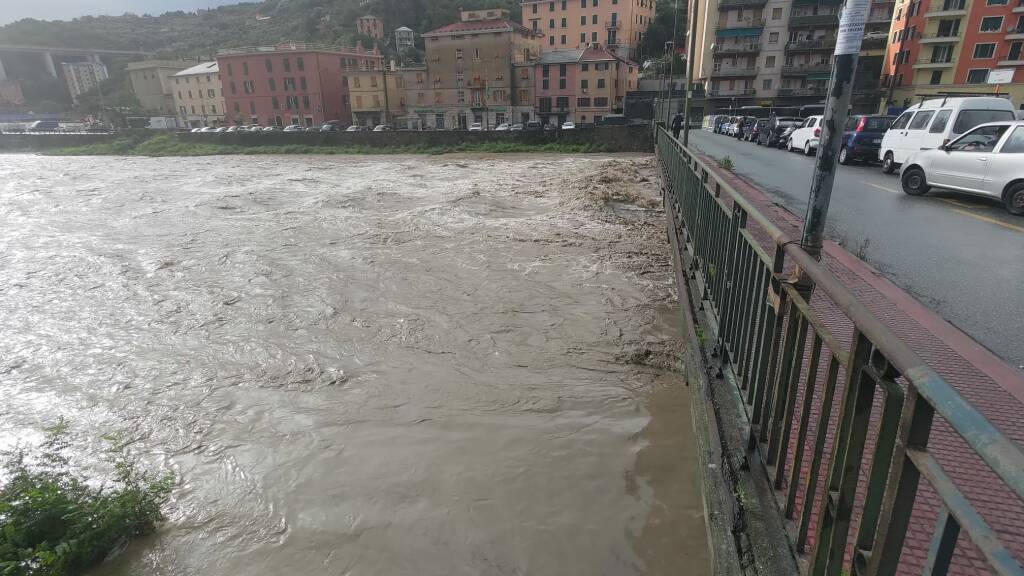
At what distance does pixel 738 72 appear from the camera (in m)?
55.7

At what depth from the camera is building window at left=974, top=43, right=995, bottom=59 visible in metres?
45.2

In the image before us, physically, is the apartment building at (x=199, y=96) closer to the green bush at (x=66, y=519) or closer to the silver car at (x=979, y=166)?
the silver car at (x=979, y=166)

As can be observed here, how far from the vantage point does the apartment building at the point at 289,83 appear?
2518 inches

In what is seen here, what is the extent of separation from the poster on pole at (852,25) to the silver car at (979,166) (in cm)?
919

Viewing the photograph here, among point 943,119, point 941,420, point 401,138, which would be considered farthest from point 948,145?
point 401,138

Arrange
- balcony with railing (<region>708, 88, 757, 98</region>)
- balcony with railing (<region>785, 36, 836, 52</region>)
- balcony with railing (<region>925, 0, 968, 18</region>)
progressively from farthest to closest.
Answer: balcony with railing (<region>708, 88, 757, 98</region>), balcony with railing (<region>785, 36, 836, 52</region>), balcony with railing (<region>925, 0, 968, 18</region>)

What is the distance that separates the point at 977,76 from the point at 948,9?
6.21 meters

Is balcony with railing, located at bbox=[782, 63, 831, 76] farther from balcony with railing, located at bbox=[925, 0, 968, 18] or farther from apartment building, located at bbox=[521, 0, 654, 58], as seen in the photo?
apartment building, located at bbox=[521, 0, 654, 58]

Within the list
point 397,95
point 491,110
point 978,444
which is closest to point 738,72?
point 491,110

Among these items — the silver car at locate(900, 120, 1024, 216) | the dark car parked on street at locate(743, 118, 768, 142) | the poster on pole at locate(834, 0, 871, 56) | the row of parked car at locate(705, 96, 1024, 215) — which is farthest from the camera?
the dark car parked on street at locate(743, 118, 768, 142)

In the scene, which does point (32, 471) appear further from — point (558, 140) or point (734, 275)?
point (558, 140)

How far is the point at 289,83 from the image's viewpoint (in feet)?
214

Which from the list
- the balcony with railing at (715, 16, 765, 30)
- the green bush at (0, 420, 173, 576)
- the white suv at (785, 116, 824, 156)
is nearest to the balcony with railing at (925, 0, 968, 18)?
the balcony with railing at (715, 16, 765, 30)

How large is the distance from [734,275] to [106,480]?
5359 mm
